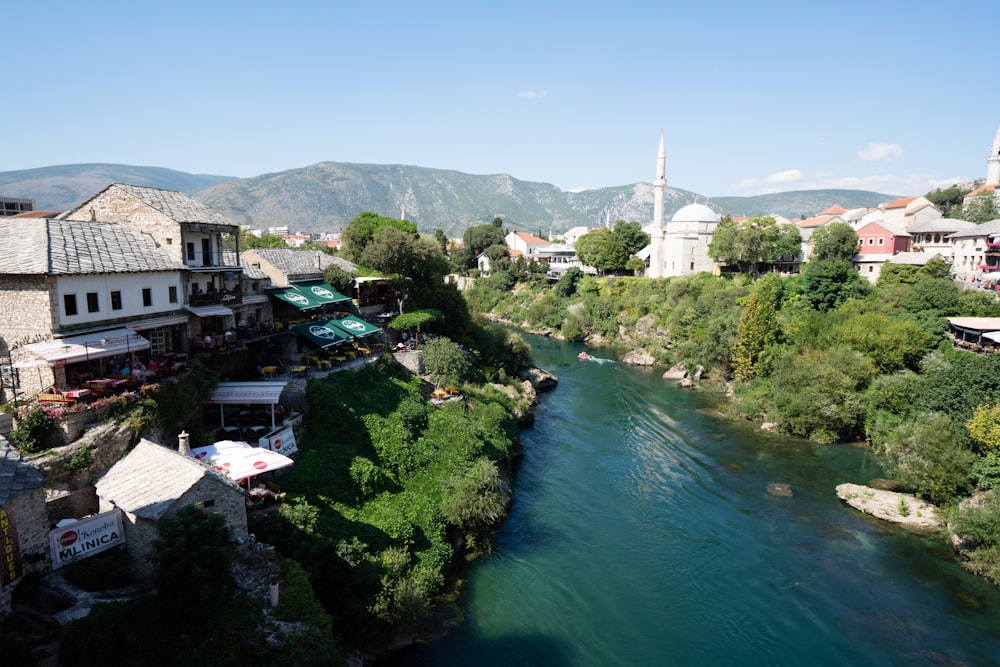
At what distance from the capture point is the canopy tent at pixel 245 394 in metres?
20.1

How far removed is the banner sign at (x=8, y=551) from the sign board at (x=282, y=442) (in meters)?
7.91

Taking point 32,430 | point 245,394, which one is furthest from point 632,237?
point 32,430

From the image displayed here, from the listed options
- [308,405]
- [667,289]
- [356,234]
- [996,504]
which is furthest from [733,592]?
[667,289]

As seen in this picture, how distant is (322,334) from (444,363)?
6.68 m

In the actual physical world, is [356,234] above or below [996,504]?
above

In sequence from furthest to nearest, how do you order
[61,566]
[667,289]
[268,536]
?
[667,289] → [268,536] → [61,566]

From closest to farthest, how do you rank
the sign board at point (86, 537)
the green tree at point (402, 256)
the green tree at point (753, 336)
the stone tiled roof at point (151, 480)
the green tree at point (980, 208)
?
the sign board at point (86, 537) < the stone tiled roof at point (151, 480) < the green tree at point (402, 256) < the green tree at point (753, 336) < the green tree at point (980, 208)

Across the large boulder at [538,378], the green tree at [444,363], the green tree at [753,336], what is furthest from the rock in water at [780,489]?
the large boulder at [538,378]

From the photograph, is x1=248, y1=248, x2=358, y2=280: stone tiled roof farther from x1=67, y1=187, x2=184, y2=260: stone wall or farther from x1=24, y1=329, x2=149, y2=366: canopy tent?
x1=24, y1=329, x2=149, y2=366: canopy tent

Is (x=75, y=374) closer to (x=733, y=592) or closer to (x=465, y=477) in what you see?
(x=465, y=477)

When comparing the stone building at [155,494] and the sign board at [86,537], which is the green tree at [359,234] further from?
the sign board at [86,537]

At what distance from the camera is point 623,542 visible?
2188 cm

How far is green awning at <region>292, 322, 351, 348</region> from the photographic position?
2764cm

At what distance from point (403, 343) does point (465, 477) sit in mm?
13937
